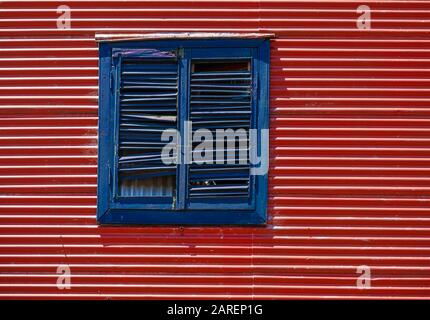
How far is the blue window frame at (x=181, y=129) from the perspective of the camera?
6.25m

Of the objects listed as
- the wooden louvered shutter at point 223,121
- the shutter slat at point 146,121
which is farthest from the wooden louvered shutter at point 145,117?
the wooden louvered shutter at point 223,121

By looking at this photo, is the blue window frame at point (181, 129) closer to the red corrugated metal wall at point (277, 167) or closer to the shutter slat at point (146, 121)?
the shutter slat at point (146, 121)

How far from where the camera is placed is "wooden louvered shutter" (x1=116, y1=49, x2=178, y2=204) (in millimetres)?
6324

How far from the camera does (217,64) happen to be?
6363mm

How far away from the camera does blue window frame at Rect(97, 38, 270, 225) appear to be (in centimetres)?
625

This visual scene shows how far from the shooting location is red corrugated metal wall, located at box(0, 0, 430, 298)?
6.23 meters

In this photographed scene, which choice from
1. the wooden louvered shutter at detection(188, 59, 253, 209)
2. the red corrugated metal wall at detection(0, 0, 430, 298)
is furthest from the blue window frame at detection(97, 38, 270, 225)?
the red corrugated metal wall at detection(0, 0, 430, 298)

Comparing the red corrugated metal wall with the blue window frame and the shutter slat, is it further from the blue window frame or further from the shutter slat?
the shutter slat

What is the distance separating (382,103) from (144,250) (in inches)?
94.1

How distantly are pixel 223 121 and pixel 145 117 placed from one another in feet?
2.21

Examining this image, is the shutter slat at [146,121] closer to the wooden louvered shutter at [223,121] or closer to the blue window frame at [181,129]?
the blue window frame at [181,129]

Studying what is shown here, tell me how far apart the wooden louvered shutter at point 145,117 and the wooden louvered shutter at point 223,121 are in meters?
0.19
